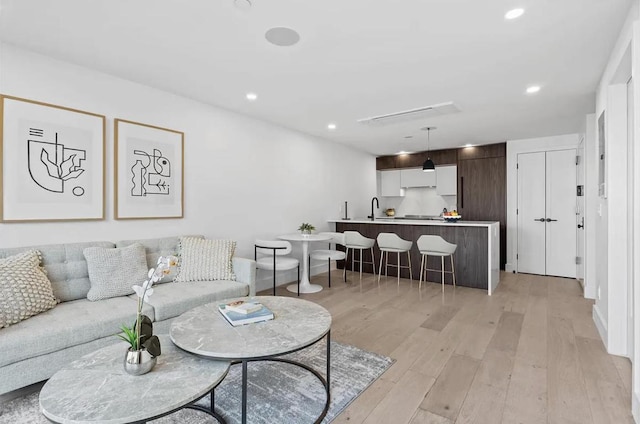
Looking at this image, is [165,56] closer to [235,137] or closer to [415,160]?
[235,137]

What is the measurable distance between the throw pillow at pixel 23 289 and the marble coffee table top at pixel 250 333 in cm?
106

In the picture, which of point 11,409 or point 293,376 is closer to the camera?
point 11,409

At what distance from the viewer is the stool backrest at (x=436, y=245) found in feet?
14.3

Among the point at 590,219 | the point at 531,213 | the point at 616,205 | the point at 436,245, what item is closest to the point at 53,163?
the point at 436,245

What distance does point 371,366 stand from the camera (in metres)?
2.33

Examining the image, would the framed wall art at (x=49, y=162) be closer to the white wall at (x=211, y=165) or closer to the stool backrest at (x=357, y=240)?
the white wall at (x=211, y=165)

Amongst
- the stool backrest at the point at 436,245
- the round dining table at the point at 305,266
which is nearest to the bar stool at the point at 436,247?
the stool backrest at the point at 436,245

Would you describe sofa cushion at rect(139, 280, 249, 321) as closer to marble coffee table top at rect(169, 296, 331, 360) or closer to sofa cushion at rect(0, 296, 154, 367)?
sofa cushion at rect(0, 296, 154, 367)

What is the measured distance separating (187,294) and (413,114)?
11.0ft

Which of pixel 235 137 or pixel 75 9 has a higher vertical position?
pixel 75 9

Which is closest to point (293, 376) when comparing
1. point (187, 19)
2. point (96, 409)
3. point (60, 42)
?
point (96, 409)

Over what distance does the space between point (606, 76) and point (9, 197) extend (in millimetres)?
4950

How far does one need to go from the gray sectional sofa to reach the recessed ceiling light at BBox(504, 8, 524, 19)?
9.37 feet

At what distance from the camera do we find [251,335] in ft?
5.59
